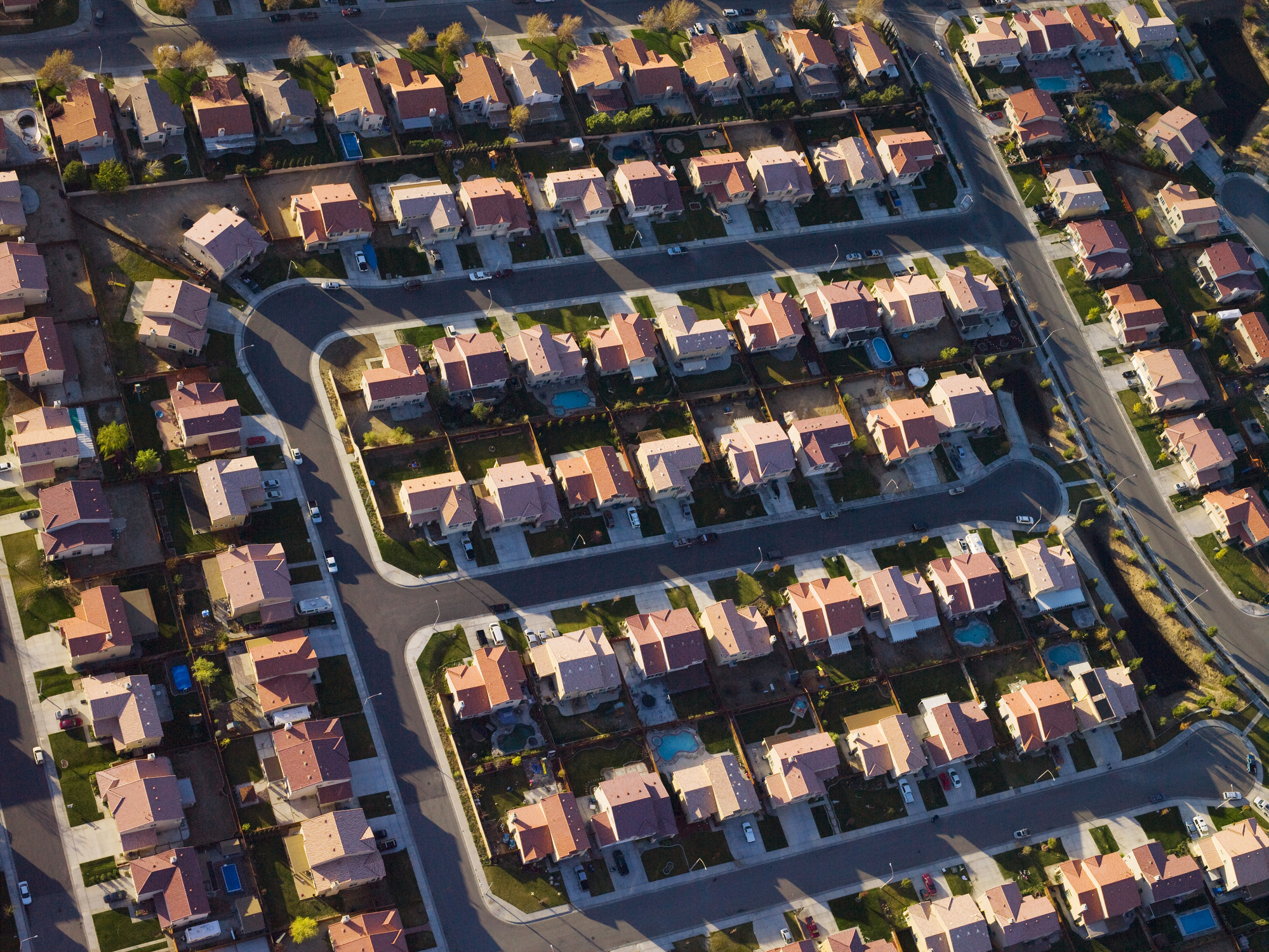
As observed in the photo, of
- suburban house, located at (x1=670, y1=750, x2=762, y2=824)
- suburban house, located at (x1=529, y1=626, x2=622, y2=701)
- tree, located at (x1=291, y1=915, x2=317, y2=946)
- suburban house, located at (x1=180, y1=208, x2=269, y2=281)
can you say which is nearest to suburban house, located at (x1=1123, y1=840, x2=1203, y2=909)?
suburban house, located at (x1=670, y1=750, x2=762, y2=824)

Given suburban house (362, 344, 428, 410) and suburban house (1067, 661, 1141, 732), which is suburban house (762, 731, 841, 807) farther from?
suburban house (362, 344, 428, 410)

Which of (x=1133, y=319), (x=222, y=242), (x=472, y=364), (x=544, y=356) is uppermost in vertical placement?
(x=222, y=242)

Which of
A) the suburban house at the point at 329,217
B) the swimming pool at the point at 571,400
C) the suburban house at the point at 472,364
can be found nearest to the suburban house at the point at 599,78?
the suburban house at the point at 329,217

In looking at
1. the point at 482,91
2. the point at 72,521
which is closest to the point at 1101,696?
the point at 482,91

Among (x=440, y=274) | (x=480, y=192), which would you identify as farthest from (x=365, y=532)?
(x=480, y=192)

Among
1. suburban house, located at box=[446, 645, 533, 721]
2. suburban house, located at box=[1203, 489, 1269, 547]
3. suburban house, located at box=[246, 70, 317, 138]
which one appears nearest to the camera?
suburban house, located at box=[446, 645, 533, 721]

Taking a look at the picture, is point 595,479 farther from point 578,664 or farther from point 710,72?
point 710,72
